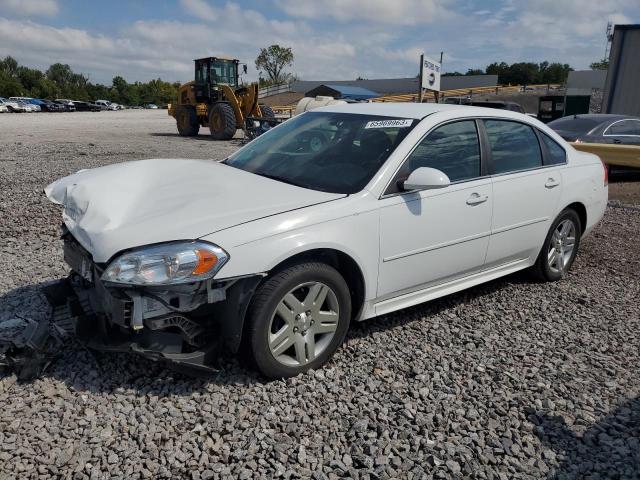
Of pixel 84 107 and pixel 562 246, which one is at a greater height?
pixel 562 246

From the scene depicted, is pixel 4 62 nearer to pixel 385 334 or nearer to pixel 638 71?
pixel 638 71

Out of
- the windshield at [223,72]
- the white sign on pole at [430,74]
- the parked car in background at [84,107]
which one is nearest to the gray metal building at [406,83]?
the parked car in background at [84,107]

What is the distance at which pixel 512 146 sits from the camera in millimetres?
4246

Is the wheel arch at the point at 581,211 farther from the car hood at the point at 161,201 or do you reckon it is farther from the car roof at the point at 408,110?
the car hood at the point at 161,201

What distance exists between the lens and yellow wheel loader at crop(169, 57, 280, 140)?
19.1m

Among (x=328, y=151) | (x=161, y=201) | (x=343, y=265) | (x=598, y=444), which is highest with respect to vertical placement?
(x=328, y=151)

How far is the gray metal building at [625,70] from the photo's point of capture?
17.2 meters

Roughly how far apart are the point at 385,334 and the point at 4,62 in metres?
116

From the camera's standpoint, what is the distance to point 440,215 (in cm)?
352

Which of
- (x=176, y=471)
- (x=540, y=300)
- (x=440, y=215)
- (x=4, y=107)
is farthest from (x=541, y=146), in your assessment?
(x=4, y=107)

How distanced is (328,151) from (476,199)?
1117 mm

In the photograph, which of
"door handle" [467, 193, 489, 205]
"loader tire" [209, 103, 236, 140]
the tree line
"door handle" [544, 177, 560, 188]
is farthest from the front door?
the tree line

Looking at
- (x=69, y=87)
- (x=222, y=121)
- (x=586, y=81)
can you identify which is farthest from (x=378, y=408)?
(x=69, y=87)

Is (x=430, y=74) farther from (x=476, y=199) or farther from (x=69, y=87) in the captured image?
(x=69, y=87)
